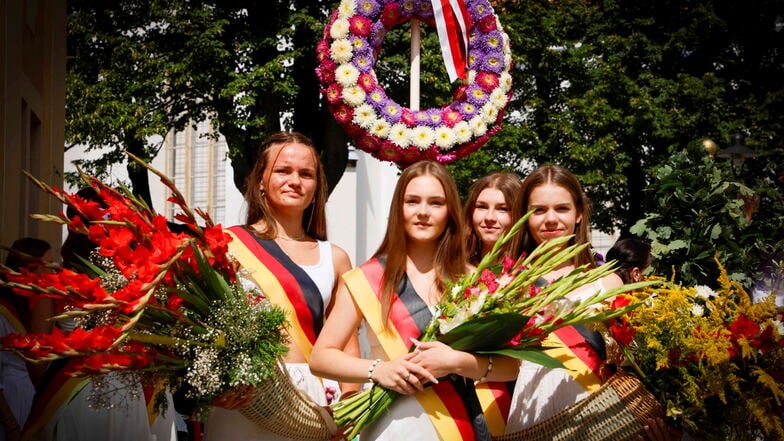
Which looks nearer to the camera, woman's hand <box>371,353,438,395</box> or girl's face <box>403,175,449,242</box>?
woman's hand <box>371,353,438,395</box>

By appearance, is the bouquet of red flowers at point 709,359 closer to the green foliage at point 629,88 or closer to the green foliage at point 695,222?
the green foliage at point 695,222

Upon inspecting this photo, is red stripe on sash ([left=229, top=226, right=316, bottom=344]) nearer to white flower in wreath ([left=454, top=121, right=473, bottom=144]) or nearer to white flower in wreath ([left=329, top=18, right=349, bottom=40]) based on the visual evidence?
white flower in wreath ([left=454, top=121, right=473, bottom=144])

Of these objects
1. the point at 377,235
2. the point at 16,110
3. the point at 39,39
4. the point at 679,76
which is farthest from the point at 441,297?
the point at 377,235

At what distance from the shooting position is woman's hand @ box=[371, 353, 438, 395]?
318cm

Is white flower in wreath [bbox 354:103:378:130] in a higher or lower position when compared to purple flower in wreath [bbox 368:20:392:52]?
lower

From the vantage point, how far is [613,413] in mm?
3295

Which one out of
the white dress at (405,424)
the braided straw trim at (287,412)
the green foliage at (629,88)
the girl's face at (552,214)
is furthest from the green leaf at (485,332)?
the green foliage at (629,88)

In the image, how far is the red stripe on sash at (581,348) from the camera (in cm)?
366

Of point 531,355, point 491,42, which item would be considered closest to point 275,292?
point 531,355

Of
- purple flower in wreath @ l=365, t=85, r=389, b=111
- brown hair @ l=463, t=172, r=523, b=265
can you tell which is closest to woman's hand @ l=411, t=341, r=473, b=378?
brown hair @ l=463, t=172, r=523, b=265

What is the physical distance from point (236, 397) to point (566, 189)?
5.75 feet

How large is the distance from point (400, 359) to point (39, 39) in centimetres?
437

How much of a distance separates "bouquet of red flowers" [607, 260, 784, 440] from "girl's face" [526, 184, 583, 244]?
732mm

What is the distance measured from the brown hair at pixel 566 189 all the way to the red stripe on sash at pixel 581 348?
0.42 m
